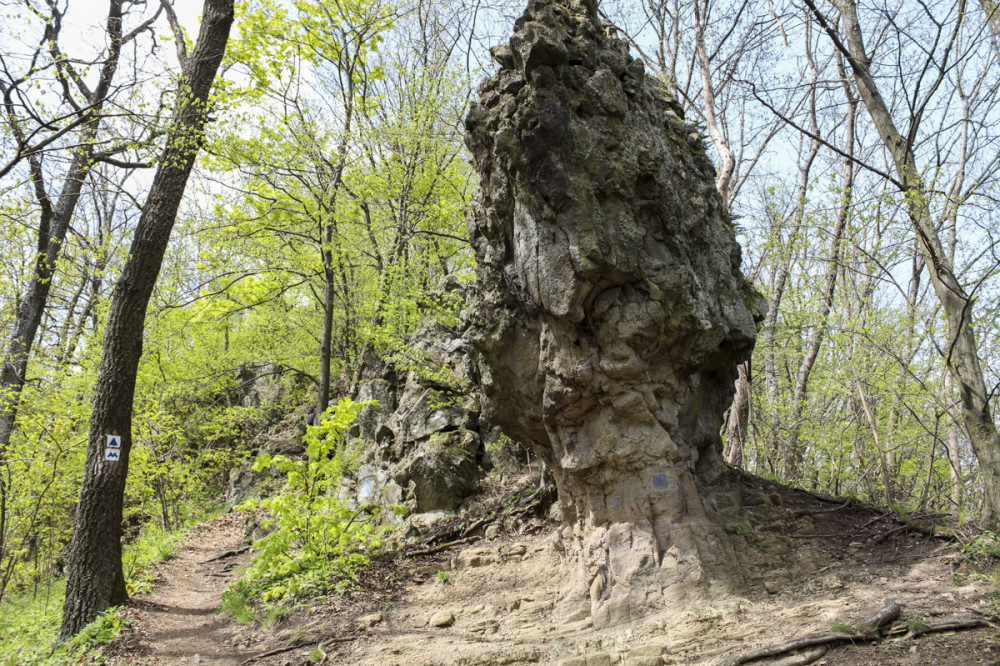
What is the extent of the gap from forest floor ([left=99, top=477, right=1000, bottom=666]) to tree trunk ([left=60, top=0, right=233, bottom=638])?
0.64 metres

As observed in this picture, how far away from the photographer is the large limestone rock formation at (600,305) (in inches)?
224

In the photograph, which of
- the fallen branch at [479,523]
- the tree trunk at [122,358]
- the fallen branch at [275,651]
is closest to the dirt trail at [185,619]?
the fallen branch at [275,651]

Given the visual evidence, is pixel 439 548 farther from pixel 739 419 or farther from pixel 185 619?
pixel 739 419

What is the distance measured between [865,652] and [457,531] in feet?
17.9

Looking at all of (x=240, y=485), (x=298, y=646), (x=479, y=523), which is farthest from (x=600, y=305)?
(x=240, y=485)

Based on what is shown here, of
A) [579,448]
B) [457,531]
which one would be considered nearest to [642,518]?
[579,448]

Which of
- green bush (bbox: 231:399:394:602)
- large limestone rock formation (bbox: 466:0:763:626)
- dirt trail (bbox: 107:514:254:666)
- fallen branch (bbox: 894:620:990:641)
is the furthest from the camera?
green bush (bbox: 231:399:394:602)

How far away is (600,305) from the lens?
5.88 metres

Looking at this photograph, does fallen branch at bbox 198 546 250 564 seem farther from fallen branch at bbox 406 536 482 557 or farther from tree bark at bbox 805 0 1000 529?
tree bark at bbox 805 0 1000 529

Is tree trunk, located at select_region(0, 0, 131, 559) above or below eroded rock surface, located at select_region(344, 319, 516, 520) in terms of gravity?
above

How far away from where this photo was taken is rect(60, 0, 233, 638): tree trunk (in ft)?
22.2

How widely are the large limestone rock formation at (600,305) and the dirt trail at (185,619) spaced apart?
154 inches

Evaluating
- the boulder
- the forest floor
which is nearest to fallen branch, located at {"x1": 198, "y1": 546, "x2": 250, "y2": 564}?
the forest floor

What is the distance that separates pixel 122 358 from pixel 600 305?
5.92m
